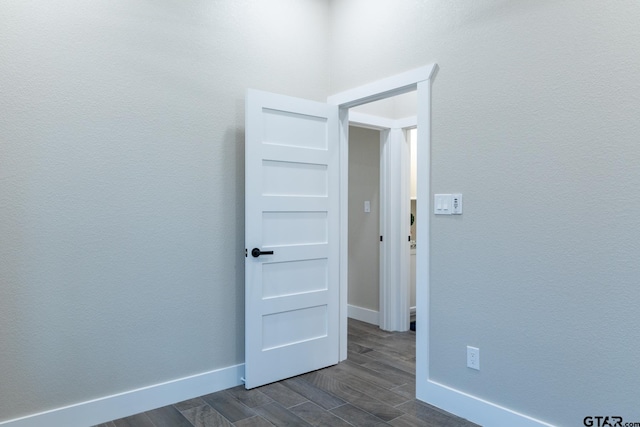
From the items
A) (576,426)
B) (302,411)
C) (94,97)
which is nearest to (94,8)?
(94,97)

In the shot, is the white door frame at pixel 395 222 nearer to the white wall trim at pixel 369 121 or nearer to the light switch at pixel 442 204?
the white wall trim at pixel 369 121

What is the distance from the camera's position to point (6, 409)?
215 cm

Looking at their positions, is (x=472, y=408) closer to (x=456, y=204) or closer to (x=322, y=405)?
(x=322, y=405)

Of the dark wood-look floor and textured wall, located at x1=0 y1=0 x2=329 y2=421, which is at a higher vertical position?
textured wall, located at x1=0 y1=0 x2=329 y2=421

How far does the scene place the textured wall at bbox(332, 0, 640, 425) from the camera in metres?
1.86

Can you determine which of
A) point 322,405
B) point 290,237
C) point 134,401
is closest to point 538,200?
point 290,237

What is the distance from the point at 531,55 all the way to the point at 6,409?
325 cm

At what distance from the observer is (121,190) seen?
245 centimetres

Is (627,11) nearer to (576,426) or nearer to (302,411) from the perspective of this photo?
(576,426)

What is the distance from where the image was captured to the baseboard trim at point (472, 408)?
218 cm

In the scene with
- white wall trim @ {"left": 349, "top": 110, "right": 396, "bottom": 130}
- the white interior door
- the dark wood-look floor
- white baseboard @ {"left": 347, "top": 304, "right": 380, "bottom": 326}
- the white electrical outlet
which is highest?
white wall trim @ {"left": 349, "top": 110, "right": 396, "bottom": 130}

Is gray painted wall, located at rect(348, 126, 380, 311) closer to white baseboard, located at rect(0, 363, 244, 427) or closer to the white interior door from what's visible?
the white interior door

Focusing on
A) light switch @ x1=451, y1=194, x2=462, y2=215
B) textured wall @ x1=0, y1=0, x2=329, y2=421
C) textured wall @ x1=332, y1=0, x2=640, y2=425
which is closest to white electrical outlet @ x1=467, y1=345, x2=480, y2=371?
textured wall @ x1=332, y1=0, x2=640, y2=425

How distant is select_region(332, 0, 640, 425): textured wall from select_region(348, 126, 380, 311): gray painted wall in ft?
6.39
